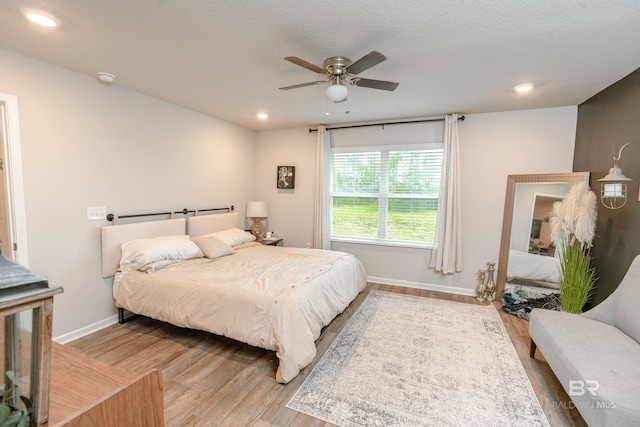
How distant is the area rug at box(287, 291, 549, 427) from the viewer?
1.89m

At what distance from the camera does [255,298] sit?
2.32m

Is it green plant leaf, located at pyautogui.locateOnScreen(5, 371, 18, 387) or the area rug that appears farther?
the area rug

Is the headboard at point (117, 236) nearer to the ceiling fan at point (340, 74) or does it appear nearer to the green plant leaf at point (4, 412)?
the ceiling fan at point (340, 74)

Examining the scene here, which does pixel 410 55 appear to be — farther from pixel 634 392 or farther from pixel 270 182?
pixel 270 182

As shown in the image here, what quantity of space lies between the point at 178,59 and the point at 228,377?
2649 millimetres

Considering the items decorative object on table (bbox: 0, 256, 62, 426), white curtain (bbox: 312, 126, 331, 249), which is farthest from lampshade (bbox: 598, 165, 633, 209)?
decorative object on table (bbox: 0, 256, 62, 426)

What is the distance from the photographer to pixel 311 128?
4844 mm

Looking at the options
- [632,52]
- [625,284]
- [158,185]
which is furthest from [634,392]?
[158,185]

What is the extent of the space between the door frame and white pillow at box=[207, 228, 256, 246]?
189 cm

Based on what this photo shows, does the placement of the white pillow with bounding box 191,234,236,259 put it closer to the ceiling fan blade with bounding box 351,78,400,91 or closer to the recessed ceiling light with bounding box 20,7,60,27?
the recessed ceiling light with bounding box 20,7,60,27

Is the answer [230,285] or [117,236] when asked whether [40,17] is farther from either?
[230,285]

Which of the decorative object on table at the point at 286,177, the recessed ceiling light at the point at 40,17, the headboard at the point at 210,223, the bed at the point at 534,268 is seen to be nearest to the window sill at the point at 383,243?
the bed at the point at 534,268

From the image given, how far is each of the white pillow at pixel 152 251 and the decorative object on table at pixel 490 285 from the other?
3876mm

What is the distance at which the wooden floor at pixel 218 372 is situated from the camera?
1.88 metres
